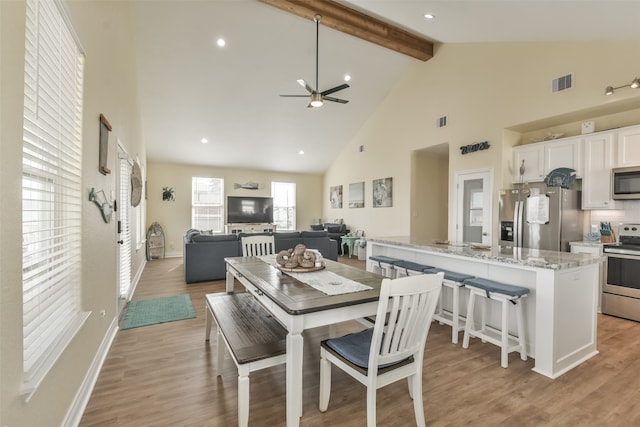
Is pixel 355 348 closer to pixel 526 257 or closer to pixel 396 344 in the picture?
pixel 396 344

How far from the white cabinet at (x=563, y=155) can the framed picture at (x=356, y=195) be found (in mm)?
4561

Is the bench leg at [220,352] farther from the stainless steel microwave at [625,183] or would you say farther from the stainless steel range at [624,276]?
the stainless steel microwave at [625,183]

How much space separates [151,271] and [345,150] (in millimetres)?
6093

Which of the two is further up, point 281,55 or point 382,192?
point 281,55

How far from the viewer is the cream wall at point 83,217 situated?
1.08m

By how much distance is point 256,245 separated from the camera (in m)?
3.95

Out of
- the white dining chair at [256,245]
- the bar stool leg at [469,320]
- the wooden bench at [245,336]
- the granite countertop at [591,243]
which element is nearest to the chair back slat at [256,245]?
the white dining chair at [256,245]

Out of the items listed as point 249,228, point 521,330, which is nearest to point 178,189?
point 249,228

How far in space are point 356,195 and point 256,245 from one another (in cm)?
529

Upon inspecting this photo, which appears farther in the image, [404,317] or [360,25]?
[360,25]

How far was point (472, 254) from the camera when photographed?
2.79 meters

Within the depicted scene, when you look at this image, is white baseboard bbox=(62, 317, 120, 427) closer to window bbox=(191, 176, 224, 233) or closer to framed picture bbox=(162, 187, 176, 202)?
framed picture bbox=(162, 187, 176, 202)

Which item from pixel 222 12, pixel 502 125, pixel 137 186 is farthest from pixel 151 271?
pixel 502 125

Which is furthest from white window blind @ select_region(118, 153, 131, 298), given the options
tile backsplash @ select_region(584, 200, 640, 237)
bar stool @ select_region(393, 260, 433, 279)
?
tile backsplash @ select_region(584, 200, 640, 237)
